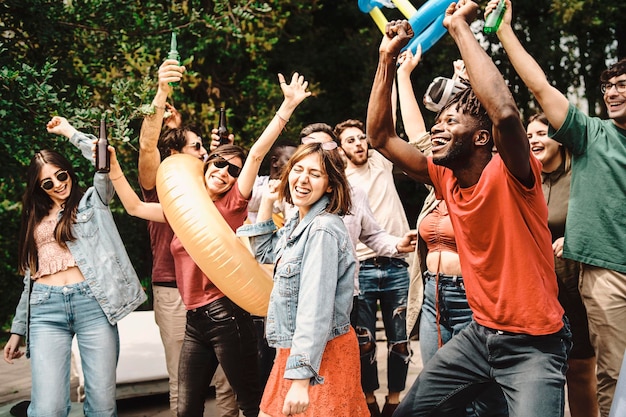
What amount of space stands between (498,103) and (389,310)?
2.62m

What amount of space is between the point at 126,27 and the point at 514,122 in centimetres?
385

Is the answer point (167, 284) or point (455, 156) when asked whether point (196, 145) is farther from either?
point (455, 156)

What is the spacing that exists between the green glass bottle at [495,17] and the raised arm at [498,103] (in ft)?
0.47

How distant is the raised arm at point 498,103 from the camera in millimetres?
2328

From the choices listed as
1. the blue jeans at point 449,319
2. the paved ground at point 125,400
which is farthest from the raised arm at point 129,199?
the blue jeans at point 449,319

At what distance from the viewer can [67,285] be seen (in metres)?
3.61

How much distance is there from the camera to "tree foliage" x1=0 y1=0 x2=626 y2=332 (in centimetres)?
447

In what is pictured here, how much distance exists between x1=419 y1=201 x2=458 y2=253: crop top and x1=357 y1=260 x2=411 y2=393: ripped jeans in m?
1.06

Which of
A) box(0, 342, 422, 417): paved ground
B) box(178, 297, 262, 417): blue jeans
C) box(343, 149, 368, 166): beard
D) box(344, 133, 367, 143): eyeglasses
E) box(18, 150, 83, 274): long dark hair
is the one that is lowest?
box(0, 342, 422, 417): paved ground

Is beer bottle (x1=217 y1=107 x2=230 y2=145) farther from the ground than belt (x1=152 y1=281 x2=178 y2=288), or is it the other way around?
beer bottle (x1=217 y1=107 x2=230 y2=145)

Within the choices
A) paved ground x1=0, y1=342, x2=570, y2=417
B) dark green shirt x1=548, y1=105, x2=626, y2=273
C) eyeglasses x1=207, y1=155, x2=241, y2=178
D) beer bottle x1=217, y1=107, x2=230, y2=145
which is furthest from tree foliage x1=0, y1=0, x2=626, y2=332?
dark green shirt x1=548, y1=105, x2=626, y2=273

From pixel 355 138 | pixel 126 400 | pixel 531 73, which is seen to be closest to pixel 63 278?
pixel 126 400

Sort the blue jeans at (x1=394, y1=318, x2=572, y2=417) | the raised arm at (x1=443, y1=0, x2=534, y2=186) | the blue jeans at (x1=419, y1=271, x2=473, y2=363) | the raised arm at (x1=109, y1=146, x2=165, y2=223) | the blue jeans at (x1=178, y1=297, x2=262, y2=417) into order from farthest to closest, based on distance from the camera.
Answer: the raised arm at (x1=109, y1=146, x2=165, y2=223) → the blue jeans at (x1=178, y1=297, x2=262, y2=417) → the blue jeans at (x1=419, y1=271, x2=473, y2=363) → the blue jeans at (x1=394, y1=318, x2=572, y2=417) → the raised arm at (x1=443, y1=0, x2=534, y2=186)

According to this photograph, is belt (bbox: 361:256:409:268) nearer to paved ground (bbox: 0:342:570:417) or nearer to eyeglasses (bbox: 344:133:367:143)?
eyeglasses (bbox: 344:133:367:143)
